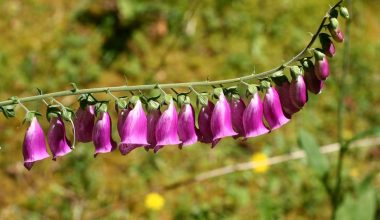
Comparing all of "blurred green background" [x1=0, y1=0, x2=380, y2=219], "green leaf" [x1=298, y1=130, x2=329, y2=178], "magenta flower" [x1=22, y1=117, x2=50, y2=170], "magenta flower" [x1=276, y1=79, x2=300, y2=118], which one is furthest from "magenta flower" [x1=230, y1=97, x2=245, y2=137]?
"blurred green background" [x1=0, y1=0, x2=380, y2=219]

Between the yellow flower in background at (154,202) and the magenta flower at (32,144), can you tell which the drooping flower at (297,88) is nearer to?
the magenta flower at (32,144)

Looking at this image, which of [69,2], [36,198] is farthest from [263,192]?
[69,2]

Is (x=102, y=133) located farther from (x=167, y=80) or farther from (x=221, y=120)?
(x=167, y=80)

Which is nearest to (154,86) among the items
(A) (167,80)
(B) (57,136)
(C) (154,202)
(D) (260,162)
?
(B) (57,136)

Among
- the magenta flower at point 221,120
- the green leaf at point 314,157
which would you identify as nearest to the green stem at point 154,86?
the magenta flower at point 221,120

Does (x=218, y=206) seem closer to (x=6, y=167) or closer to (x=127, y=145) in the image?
(x=6, y=167)

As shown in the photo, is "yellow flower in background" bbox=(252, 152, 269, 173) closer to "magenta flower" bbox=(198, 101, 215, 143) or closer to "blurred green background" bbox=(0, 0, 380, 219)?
"blurred green background" bbox=(0, 0, 380, 219)
